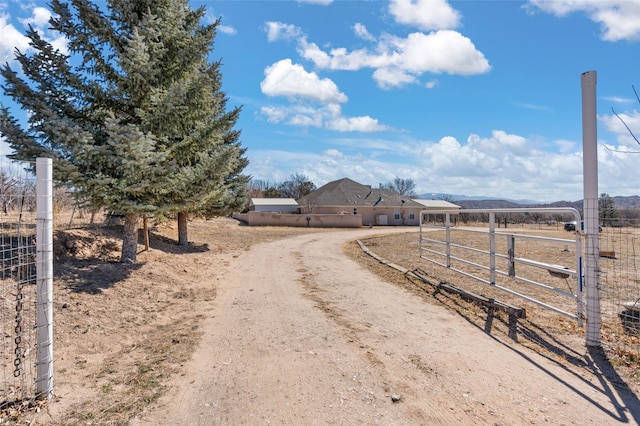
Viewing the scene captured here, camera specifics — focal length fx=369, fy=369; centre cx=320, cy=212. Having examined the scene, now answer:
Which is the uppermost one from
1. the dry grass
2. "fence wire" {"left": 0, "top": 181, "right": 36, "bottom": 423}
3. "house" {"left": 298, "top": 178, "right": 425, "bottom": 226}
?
"house" {"left": 298, "top": 178, "right": 425, "bottom": 226}

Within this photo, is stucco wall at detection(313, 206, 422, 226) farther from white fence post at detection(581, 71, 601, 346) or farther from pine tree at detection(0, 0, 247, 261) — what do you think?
white fence post at detection(581, 71, 601, 346)

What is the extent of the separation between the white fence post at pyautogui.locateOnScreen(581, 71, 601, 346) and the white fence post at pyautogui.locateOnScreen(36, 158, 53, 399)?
19.8 feet

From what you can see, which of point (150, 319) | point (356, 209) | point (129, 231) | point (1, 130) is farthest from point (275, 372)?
point (356, 209)

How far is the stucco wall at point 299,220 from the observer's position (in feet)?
119

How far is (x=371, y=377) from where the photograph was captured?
374cm

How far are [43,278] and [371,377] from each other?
326cm

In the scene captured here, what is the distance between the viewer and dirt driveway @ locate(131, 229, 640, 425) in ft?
10.2

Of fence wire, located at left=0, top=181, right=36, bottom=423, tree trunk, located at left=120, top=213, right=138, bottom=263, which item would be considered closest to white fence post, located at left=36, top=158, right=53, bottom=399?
fence wire, located at left=0, top=181, right=36, bottom=423

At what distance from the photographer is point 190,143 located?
9344 millimetres

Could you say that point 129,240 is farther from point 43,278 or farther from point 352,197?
point 352,197

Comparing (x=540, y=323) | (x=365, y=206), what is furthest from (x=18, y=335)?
(x=365, y=206)

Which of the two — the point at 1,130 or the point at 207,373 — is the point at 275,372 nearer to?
the point at 207,373

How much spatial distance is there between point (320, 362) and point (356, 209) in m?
41.0

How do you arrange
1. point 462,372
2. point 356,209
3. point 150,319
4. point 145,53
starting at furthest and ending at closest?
1. point 356,209
2. point 145,53
3. point 150,319
4. point 462,372
